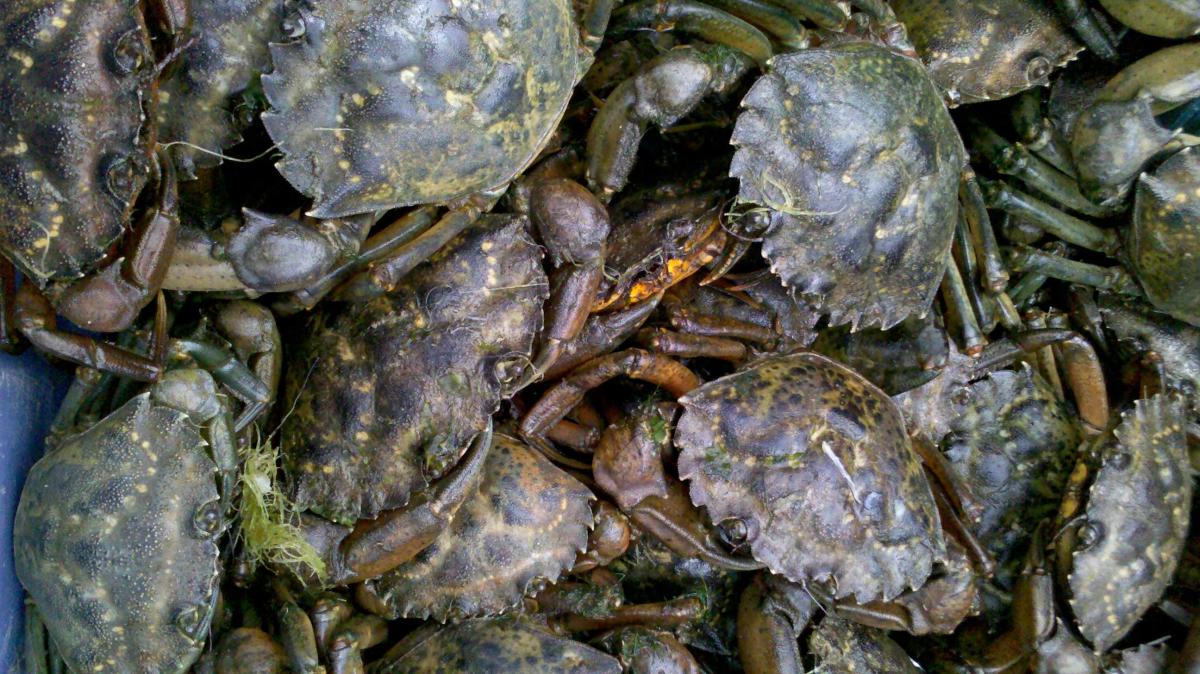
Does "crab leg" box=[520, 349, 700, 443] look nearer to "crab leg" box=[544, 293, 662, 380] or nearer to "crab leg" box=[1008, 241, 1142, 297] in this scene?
"crab leg" box=[544, 293, 662, 380]

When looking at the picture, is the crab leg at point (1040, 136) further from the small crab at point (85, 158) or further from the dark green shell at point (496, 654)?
the small crab at point (85, 158)

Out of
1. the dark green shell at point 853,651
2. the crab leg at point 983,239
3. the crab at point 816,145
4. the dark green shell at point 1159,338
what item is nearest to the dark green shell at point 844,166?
the crab at point 816,145

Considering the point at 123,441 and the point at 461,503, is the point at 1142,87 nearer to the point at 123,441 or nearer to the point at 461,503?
the point at 461,503

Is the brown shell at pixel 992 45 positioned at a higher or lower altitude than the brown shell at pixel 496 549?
higher

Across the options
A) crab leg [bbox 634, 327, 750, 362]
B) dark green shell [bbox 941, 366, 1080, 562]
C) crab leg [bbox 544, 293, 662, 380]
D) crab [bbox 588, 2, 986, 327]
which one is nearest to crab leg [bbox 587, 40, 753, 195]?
crab [bbox 588, 2, 986, 327]

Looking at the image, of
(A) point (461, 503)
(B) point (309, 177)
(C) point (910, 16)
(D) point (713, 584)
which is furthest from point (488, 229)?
(C) point (910, 16)

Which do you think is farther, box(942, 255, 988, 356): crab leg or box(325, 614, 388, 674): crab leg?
box(942, 255, 988, 356): crab leg
